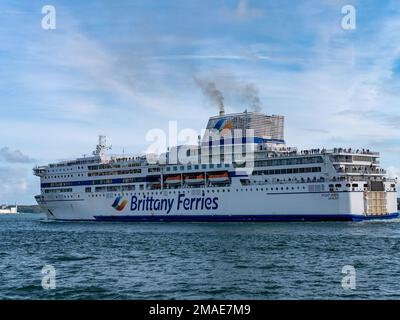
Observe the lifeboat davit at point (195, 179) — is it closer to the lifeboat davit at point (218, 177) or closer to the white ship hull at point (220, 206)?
the white ship hull at point (220, 206)

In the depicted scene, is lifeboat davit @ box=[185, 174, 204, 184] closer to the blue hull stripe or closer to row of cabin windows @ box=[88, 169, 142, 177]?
the blue hull stripe

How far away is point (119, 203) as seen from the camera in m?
78.9

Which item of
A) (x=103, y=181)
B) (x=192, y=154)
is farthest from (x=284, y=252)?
(x=103, y=181)

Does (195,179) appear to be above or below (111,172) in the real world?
below

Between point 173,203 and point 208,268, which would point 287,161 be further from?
point 208,268

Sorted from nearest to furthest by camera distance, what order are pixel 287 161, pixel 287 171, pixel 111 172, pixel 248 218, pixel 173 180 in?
pixel 287 171, pixel 287 161, pixel 248 218, pixel 173 180, pixel 111 172

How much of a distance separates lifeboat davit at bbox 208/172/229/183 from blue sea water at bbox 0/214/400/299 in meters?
26.4

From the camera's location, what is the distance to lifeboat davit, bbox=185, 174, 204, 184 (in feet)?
236

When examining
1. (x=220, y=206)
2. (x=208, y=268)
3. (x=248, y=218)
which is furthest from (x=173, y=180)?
(x=208, y=268)

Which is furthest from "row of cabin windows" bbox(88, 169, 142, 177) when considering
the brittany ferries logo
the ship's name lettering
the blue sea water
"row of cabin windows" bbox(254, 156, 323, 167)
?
the blue sea water

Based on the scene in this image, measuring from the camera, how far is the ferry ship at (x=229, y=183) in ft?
201

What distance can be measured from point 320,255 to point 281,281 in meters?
9.24

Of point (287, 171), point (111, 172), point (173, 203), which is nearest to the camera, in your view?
point (287, 171)

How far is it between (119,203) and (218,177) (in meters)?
17.5
